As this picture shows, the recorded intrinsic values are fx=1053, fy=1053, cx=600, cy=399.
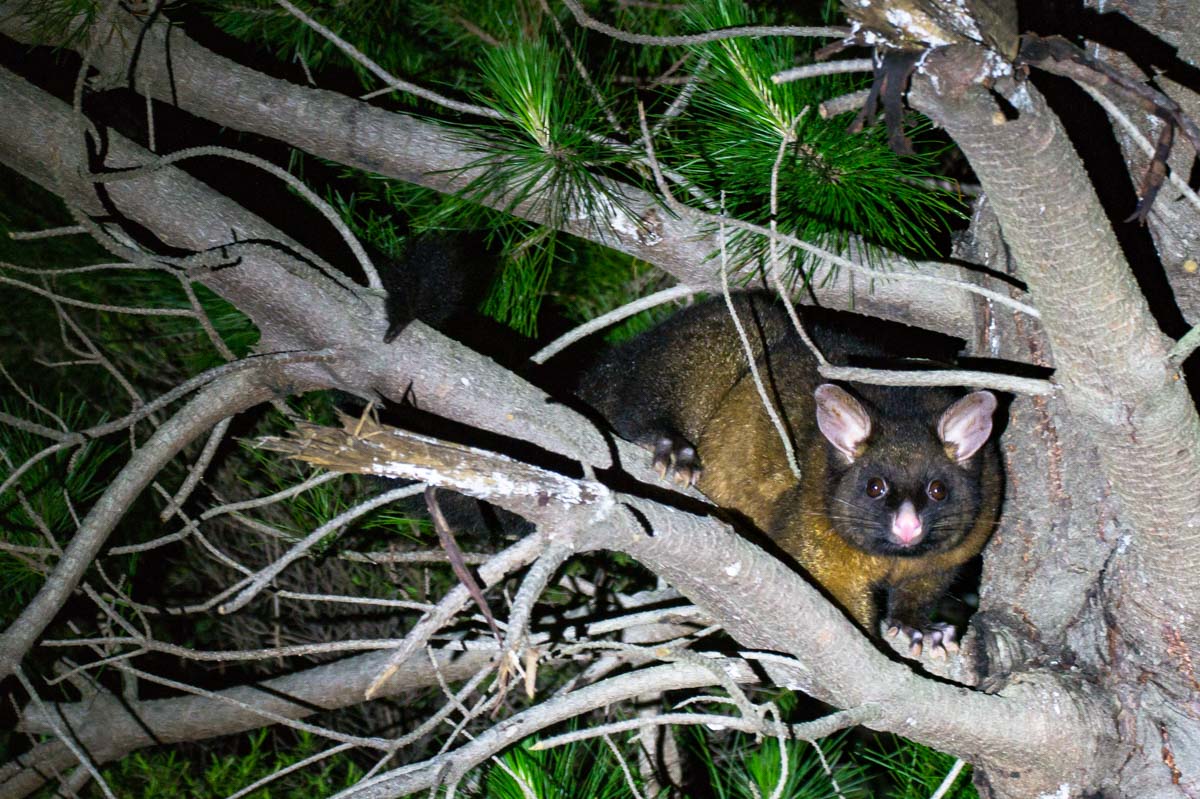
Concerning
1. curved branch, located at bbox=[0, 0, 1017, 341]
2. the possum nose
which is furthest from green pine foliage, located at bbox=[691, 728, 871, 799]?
curved branch, located at bbox=[0, 0, 1017, 341]

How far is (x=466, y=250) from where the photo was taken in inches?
147

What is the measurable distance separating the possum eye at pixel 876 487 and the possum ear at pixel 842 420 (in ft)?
0.37

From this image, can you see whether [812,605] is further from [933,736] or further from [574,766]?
→ [574,766]

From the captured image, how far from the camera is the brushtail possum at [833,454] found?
11.3ft

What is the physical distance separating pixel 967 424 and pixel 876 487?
35 cm

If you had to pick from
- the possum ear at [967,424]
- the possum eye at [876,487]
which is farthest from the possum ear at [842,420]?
the possum ear at [967,424]

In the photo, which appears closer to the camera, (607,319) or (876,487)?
(607,319)

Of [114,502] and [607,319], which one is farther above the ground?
[607,319]

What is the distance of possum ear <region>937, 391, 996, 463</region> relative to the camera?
130 inches

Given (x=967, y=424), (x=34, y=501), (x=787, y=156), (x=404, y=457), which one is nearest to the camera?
(x=404, y=457)

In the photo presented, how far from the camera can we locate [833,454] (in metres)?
3.60

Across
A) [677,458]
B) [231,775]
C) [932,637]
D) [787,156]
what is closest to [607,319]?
[677,458]

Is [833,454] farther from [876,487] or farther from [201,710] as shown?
[201,710]

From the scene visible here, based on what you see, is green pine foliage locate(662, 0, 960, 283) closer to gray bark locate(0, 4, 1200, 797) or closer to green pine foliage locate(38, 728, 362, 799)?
gray bark locate(0, 4, 1200, 797)
